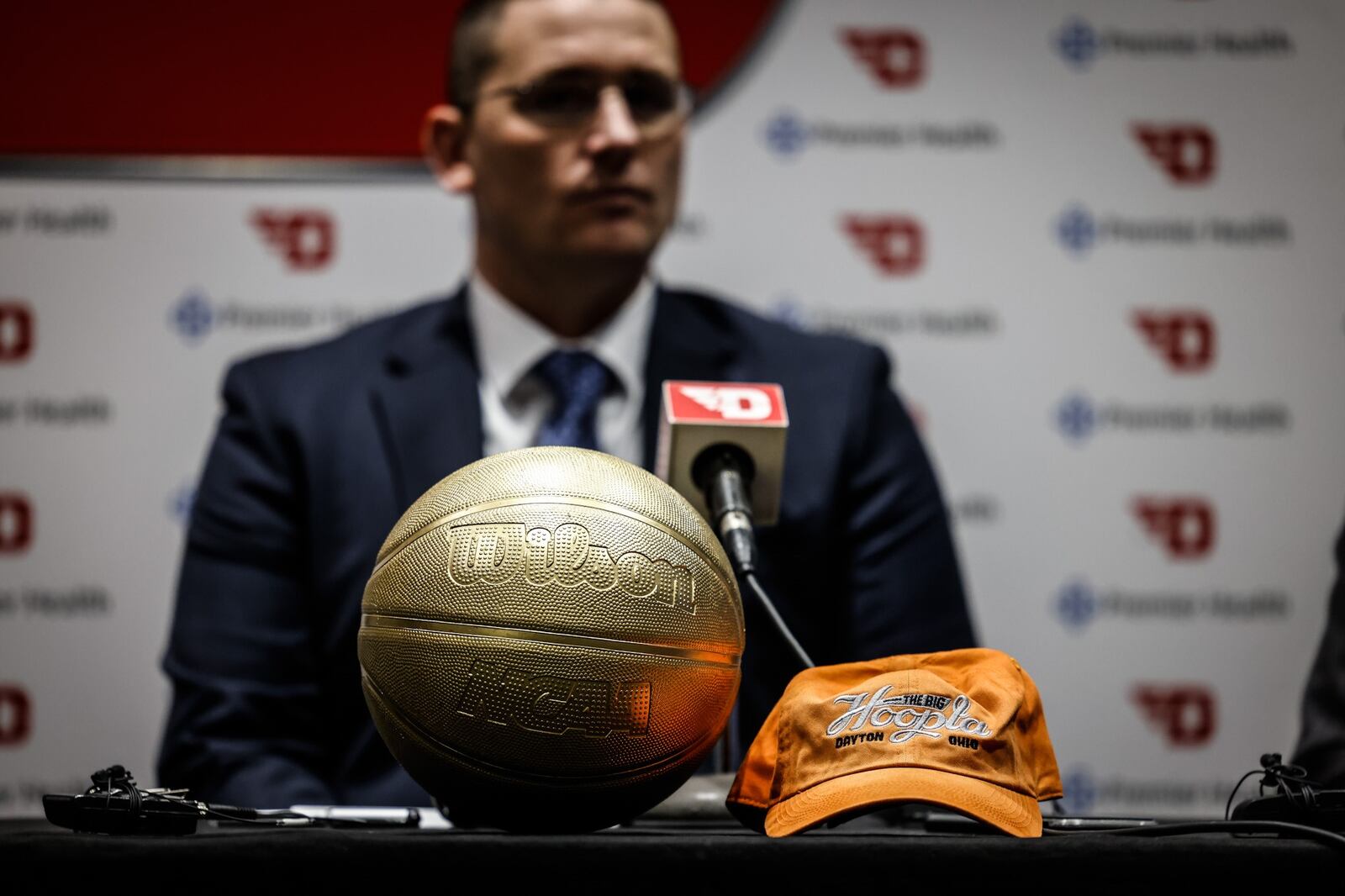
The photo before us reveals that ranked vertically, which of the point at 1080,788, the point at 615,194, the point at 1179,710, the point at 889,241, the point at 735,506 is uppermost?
the point at 615,194

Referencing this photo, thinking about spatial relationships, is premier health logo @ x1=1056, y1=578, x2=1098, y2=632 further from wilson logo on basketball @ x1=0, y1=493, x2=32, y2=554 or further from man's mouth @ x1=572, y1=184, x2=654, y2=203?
wilson logo on basketball @ x1=0, y1=493, x2=32, y2=554

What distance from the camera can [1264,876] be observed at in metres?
0.73

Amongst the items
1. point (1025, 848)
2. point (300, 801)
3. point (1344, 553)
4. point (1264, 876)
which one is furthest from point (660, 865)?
point (1344, 553)

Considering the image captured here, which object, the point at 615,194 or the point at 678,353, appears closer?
the point at 615,194

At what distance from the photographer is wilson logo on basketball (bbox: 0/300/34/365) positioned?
2.48 metres

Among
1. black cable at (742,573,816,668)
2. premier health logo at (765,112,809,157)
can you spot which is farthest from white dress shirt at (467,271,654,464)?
black cable at (742,573,816,668)

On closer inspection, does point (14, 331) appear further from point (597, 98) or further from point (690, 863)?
point (690, 863)

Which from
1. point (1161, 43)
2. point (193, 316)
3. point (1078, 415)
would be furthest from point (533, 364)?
point (1161, 43)

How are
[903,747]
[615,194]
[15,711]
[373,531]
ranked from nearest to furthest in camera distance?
1. [903,747]
2. [373,531]
3. [615,194]
4. [15,711]

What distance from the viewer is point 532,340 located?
6.61 ft

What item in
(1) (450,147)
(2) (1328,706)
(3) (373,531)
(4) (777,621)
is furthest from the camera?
(1) (450,147)

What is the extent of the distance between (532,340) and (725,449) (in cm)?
95

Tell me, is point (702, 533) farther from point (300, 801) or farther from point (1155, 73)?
point (1155, 73)

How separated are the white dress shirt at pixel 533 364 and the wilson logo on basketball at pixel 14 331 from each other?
3.28 feet
